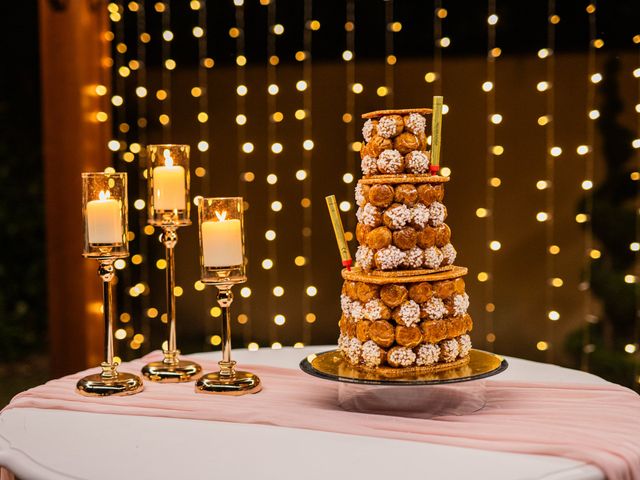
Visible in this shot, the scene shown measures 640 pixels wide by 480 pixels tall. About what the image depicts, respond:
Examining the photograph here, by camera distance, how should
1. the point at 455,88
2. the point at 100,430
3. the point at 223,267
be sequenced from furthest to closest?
the point at 455,88 < the point at 223,267 < the point at 100,430

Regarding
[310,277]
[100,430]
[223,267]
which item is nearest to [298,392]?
[223,267]

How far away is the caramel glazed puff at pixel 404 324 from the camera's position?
65.7 inches

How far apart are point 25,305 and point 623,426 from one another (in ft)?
13.0

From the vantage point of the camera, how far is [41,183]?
473cm

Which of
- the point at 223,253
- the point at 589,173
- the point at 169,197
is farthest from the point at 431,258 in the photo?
the point at 589,173

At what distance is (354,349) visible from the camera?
67.7 inches

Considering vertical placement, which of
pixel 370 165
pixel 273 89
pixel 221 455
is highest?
pixel 273 89

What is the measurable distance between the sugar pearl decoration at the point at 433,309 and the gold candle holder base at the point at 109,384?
698 millimetres

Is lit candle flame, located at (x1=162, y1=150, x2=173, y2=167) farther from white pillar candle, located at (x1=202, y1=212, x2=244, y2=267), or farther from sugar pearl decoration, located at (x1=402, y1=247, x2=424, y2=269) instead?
sugar pearl decoration, located at (x1=402, y1=247, x2=424, y2=269)

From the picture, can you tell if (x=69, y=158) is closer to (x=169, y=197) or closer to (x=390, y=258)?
(x=169, y=197)

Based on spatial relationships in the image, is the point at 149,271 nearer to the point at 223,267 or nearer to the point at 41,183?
the point at 41,183

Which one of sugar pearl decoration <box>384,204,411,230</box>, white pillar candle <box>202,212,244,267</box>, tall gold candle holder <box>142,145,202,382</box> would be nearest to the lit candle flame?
tall gold candle holder <box>142,145,202,382</box>

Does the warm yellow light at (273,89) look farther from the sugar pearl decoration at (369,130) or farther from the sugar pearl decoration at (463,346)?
the sugar pearl decoration at (463,346)

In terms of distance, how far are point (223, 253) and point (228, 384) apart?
0.31m
